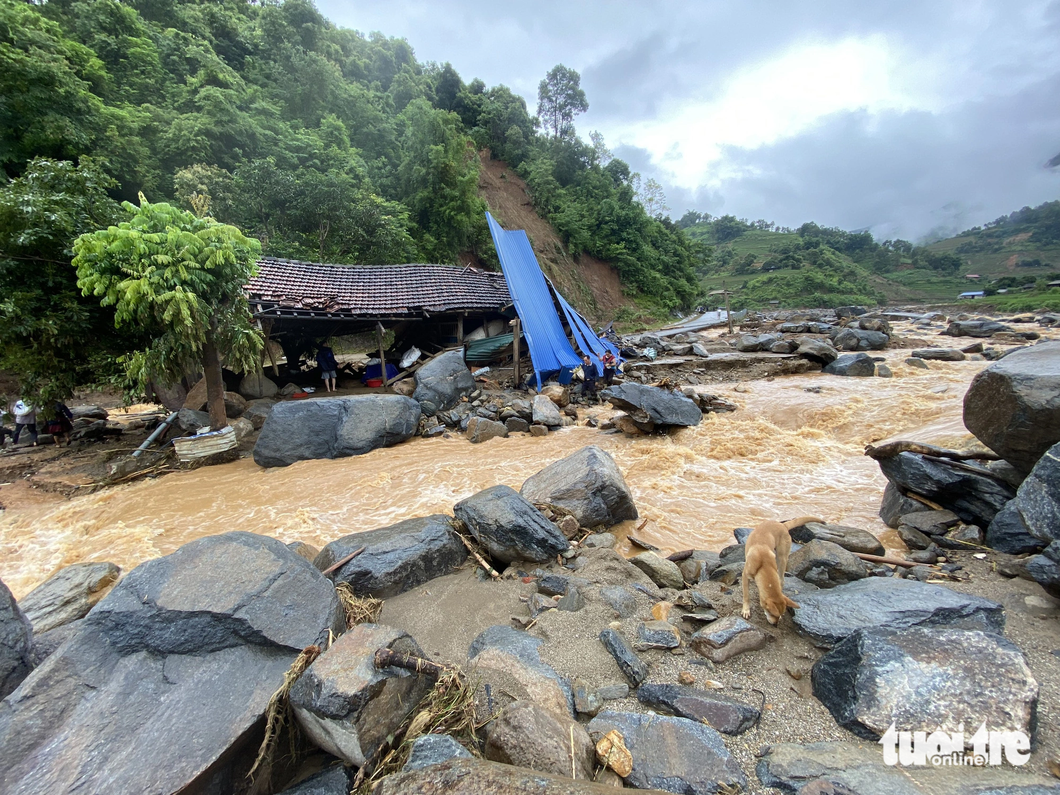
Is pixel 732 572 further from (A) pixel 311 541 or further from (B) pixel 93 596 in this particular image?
(B) pixel 93 596

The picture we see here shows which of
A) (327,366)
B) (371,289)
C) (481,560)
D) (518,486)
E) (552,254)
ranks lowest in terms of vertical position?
(518,486)

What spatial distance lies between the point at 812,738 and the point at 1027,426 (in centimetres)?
367

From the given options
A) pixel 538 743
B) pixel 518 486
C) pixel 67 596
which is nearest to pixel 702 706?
pixel 538 743

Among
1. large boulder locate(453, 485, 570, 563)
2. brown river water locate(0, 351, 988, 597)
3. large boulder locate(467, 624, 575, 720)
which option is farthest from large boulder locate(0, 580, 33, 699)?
brown river water locate(0, 351, 988, 597)

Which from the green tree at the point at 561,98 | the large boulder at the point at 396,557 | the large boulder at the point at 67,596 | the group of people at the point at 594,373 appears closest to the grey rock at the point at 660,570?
the large boulder at the point at 396,557

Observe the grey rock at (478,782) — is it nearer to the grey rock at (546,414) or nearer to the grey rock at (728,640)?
the grey rock at (728,640)

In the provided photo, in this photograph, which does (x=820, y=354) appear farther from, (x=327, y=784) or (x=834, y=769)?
(x=327, y=784)

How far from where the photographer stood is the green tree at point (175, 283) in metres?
6.95

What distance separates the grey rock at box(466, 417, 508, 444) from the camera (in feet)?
32.1

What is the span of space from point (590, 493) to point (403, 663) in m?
3.45

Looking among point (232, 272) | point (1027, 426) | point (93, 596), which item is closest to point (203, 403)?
point (232, 272)

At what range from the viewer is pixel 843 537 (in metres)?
4.13

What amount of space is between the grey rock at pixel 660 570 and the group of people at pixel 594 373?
8.48 meters

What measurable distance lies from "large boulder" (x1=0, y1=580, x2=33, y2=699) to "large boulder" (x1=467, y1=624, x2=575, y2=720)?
2575 millimetres
